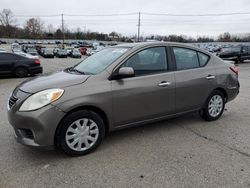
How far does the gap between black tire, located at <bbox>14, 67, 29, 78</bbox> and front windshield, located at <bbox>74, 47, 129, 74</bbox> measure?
29.8 ft

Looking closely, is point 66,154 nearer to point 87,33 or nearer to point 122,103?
point 122,103

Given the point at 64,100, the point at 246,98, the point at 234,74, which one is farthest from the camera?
the point at 246,98

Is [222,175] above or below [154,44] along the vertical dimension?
below

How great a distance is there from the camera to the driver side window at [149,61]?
413 cm

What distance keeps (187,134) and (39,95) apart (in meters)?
2.65

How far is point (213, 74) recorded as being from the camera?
5055 mm

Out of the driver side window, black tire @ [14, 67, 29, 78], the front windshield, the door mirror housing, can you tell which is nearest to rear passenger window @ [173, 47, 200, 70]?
the driver side window

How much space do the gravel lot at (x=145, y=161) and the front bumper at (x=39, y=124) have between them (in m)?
0.34

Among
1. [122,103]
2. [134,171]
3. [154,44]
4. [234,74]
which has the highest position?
[154,44]

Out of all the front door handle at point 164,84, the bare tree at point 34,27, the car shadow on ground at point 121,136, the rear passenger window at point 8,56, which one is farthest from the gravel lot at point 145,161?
the bare tree at point 34,27

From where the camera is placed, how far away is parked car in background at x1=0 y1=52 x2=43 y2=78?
12352mm

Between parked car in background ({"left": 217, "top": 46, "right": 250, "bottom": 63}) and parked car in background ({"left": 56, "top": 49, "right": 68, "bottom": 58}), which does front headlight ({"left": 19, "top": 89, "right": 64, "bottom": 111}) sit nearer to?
parked car in background ({"left": 217, "top": 46, "right": 250, "bottom": 63})

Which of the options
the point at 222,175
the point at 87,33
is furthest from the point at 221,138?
the point at 87,33

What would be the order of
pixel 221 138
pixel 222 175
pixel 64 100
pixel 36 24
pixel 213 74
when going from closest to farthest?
pixel 222 175
pixel 64 100
pixel 221 138
pixel 213 74
pixel 36 24
